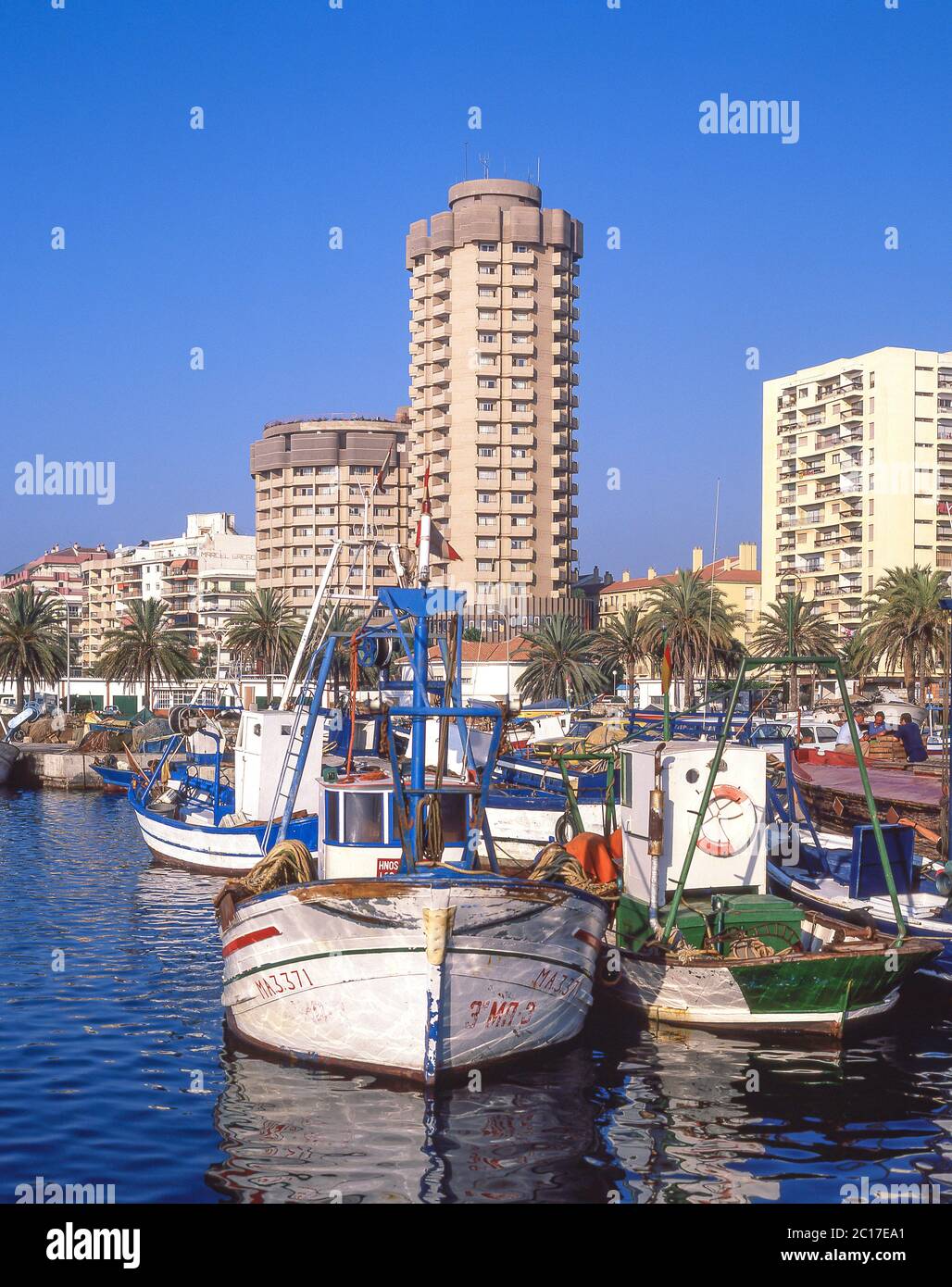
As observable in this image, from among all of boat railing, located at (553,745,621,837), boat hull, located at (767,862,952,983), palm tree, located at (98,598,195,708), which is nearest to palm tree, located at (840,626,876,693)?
palm tree, located at (98,598,195,708)

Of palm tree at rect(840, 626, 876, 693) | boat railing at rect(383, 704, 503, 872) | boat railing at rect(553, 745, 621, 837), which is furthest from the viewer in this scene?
palm tree at rect(840, 626, 876, 693)

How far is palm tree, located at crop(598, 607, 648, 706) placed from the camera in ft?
294

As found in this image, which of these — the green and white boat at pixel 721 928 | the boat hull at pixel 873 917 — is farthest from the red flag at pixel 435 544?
the boat hull at pixel 873 917

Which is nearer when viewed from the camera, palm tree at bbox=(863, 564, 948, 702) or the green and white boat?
the green and white boat

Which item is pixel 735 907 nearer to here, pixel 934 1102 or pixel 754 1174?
pixel 934 1102

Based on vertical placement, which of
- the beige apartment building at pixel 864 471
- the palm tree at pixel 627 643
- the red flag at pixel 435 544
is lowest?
the palm tree at pixel 627 643

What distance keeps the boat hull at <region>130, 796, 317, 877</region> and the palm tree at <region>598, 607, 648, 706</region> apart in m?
51.7

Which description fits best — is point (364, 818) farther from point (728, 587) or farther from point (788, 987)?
point (728, 587)

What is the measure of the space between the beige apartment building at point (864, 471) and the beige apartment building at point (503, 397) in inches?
964

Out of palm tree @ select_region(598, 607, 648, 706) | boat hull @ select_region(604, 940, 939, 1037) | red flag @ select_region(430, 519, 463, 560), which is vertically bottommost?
boat hull @ select_region(604, 940, 939, 1037)

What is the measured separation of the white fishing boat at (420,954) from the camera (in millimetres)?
15320

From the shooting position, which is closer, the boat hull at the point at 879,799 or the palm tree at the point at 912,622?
the boat hull at the point at 879,799

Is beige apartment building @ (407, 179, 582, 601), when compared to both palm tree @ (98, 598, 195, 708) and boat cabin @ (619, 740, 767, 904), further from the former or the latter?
boat cabin @ (619, 740, 767, 904)

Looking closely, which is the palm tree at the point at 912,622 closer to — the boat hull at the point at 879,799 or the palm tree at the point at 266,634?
the boat hull at the point at 879,799
